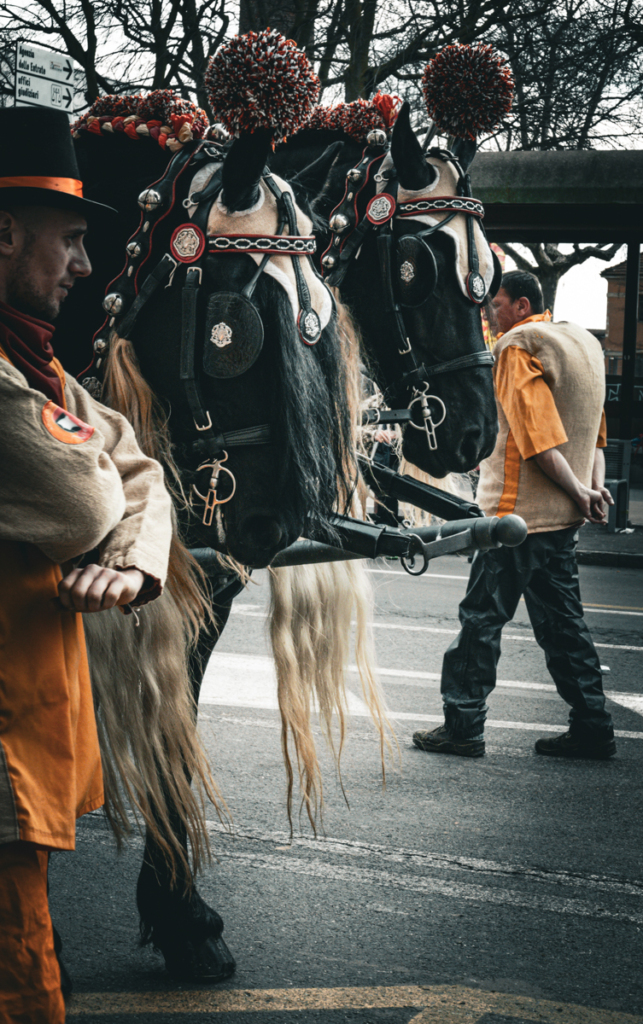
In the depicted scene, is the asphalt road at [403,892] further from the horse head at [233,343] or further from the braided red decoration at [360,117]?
the braided red decoration at [360,117]

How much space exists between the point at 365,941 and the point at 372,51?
10.8m

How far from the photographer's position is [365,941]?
9.00 feet

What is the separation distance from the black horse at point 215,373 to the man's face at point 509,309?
2281mm

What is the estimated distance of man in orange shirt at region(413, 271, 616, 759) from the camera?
4320mm

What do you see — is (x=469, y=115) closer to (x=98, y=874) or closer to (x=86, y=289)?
(x=86, y=289)

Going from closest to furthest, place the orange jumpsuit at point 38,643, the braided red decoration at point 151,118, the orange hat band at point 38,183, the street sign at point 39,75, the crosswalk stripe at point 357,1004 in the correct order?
the orange jumpsuit at point 38,643
the orange hat band at point 38,183
the crosswalk stripe at point 357,1004
the braided red decoration at point 151,118
the street sign at point 39,75

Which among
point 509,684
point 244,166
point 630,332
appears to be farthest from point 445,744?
point 630,332

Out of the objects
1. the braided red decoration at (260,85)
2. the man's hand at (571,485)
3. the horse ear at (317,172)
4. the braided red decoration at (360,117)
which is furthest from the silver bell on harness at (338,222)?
the man's hand at (571,485)

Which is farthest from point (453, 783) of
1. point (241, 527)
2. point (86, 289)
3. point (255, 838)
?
point (86, 289)

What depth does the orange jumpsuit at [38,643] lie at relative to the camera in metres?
1.54

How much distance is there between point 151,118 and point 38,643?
1730mm

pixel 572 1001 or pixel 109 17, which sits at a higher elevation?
pixel 109 17

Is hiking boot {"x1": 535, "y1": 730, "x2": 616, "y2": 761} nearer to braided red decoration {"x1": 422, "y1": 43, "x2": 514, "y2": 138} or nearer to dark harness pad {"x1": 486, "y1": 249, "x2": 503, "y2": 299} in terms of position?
dark harness pad {"x1": 486, "y1": 249, "x2": 503, "y2": 299}

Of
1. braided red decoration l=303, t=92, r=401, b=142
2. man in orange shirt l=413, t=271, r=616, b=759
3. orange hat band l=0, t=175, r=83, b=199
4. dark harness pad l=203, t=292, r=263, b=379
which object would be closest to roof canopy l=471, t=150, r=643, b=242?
man in orange shirt l=413, t=271, r=616, b=759
